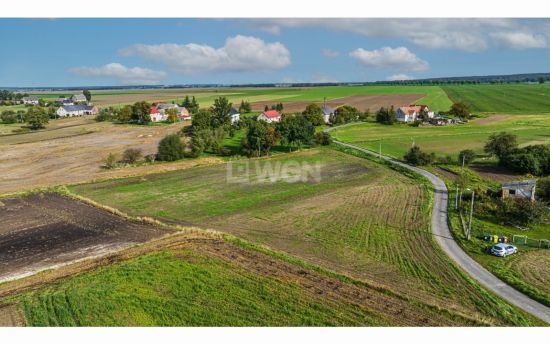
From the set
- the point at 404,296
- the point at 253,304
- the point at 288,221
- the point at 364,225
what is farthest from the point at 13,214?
the point at 404,296

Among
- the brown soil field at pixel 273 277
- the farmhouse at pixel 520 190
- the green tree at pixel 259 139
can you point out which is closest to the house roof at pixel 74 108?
the green tree at pixel 259 139

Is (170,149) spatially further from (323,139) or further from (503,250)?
(503,250)

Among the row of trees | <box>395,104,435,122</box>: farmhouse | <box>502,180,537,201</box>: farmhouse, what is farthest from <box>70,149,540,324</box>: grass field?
<box>395,104,435,122</box>: farmhouse

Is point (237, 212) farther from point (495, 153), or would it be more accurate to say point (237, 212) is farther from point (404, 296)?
point (495, 153)

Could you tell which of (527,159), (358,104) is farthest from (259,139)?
(358,104)

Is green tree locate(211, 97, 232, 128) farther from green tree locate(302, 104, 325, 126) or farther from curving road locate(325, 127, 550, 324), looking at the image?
curving road locate(325, 127, 550, 324)

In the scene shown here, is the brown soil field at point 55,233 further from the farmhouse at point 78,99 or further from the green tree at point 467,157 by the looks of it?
the farmhouse at point 78,99
